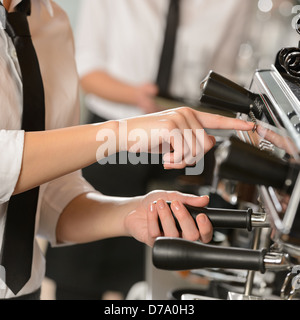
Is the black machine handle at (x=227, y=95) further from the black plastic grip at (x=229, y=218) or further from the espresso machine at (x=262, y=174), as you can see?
the black plastic grip at (x=229, y=218)

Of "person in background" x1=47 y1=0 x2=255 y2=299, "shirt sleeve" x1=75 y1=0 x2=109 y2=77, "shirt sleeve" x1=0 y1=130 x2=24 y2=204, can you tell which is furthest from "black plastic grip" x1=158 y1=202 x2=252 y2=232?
"shirt sleeve" x1=75 y1=0 x2=109 y2=77

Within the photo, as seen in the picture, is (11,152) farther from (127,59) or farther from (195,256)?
(127,59)

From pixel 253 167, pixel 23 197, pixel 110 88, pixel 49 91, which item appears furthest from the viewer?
pixel 110 88

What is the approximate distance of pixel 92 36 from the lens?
208cm

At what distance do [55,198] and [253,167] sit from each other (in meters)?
0.54

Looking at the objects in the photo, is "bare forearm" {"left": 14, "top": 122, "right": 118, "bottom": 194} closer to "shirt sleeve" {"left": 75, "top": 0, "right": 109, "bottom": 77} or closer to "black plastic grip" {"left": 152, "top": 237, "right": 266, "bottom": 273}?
"black plastic grip" {"left": 152, "top": 237, "right": 266, "bottom": 273}

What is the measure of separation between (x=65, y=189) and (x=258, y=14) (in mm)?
1503

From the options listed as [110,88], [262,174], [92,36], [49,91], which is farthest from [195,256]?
[92,36]

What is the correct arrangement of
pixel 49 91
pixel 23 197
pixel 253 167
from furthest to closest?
pixel 49 91 < pixel 23 197 < pixel 253 167

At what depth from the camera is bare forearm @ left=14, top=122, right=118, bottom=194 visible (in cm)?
70

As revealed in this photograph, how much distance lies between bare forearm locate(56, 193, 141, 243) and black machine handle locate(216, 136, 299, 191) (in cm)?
34

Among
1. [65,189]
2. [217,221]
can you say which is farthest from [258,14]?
[217,221]

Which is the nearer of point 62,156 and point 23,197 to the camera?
point 62,156

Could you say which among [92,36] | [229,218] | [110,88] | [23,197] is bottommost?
[110,88]
